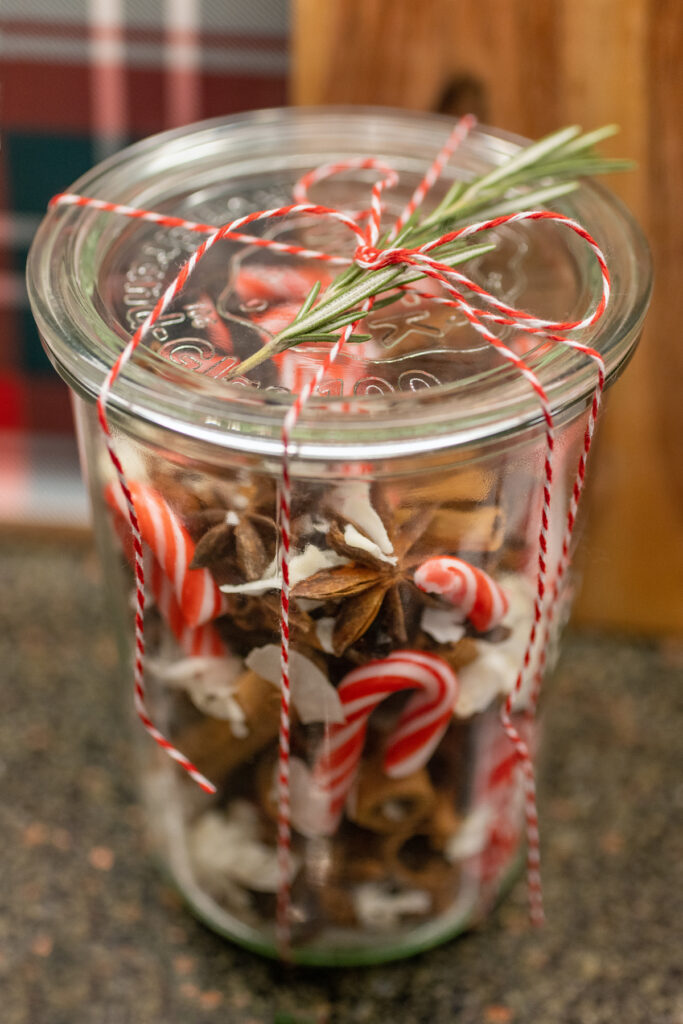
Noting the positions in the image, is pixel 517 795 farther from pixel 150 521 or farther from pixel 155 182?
pixel 155 182

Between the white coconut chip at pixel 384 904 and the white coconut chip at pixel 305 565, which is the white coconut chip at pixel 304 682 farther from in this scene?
the white coconut chip at pixel 384 904

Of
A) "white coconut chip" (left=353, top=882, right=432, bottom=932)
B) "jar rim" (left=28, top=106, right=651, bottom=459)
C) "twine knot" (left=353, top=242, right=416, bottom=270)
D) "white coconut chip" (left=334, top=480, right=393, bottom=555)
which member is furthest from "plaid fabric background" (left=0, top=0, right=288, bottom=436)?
"white coconut chip" (left=353, top=882, right=432, bottom=932)

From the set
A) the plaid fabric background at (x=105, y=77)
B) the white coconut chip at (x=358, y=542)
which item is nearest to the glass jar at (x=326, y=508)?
the white coconut chip at (x=358, y=542)

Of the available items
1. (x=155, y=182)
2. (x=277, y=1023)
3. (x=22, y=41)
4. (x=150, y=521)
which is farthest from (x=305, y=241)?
(x=277, y=1023)

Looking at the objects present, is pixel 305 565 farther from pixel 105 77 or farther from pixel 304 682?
pixel 105 77

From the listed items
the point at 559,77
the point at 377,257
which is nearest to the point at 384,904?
the point at 377,257

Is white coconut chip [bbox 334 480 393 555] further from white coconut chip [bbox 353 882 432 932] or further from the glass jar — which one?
white coconut chip [bbox 353 882 432 932]
